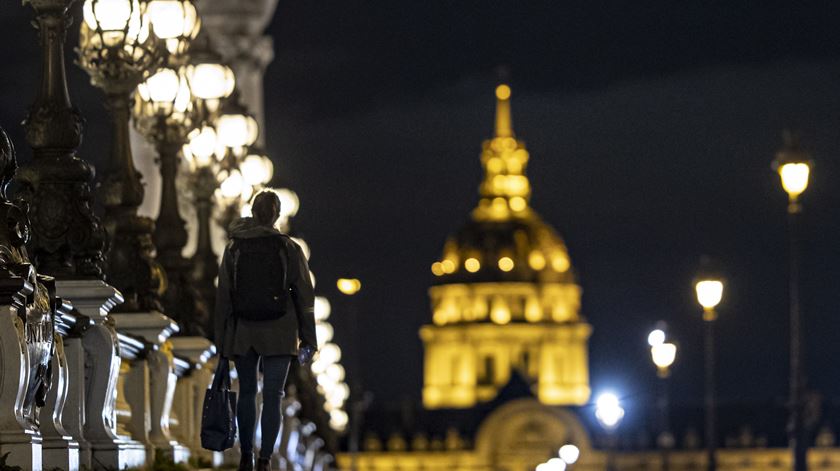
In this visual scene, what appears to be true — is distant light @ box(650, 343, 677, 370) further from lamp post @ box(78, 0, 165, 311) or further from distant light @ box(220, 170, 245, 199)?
lamp post @ box(78, 0, 165, 311)

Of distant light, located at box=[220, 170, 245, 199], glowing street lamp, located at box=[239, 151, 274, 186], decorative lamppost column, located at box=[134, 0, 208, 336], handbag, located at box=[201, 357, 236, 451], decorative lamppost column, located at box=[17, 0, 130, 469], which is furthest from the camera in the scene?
glowing street lamp, located at box=[239, 151, 274, 186]

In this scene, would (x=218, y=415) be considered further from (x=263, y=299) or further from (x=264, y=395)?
(x=263, y=299)

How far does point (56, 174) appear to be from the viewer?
62.2 ft

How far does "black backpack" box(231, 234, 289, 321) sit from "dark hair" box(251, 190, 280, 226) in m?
0.20

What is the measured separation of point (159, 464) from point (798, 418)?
1272cm

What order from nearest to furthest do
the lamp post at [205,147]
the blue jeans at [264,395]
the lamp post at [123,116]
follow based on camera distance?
1. the blue jeans at [264,395]
2. the lamp post at [123,116]
3. the lamp post at [205,147]

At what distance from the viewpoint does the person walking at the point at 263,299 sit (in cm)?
1786

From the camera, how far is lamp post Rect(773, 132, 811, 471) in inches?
1196

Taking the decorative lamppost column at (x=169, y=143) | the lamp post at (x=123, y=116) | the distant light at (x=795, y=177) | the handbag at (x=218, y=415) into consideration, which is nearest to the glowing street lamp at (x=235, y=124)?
the decorative lamppost column at (x=169, y=143)

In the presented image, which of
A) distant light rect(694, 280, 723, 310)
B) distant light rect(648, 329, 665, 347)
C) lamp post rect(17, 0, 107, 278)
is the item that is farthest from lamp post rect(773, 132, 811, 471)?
distant light rect(648, 329, 665, 347)

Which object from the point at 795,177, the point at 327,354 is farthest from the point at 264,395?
the point at 327,354

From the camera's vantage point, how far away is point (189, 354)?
27.3 m

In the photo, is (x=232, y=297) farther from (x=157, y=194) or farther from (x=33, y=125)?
(x=157, y=194)

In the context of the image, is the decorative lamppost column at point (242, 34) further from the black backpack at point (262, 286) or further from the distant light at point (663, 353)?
the black backpack at point (262, 286)
